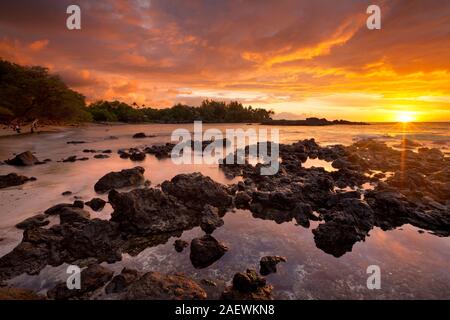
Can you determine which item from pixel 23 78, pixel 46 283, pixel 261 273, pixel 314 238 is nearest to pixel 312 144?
pixel 314 238

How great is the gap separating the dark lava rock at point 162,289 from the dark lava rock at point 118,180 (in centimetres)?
948

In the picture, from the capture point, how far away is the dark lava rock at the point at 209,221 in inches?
386

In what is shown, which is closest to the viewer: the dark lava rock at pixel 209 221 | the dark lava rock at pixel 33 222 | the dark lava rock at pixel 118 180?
the dark lava rock at pixel 33 222

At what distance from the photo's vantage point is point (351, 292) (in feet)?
21.7

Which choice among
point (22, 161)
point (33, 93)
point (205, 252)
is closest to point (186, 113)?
point (33, 93)

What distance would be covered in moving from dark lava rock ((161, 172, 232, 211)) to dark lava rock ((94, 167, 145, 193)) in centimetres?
378

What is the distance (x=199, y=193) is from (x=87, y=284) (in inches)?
251

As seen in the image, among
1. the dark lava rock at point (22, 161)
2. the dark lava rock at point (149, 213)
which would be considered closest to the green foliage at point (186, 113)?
the dark lava rock at point (22, 161)

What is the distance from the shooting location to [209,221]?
10.0 m

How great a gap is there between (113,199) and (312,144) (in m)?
30.9

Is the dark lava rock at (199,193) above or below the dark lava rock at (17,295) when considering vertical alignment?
above

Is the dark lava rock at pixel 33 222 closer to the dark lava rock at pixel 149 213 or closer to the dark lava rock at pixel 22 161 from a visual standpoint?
the dark lava rock at pixel 149 213

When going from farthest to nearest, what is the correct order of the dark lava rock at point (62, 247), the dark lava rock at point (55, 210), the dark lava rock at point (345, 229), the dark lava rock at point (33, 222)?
the dark lava rock at point (55, 210)
the dark lava rock at point (33, 222)
the dark lava rock at point (345, 229)
the dark lava rock at point (62, 247)

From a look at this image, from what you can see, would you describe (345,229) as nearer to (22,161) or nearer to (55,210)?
(55,210)
